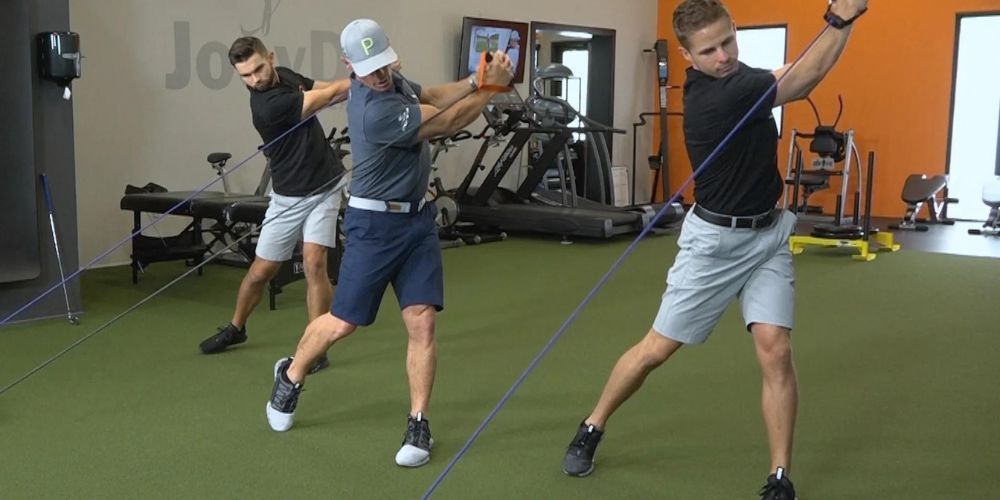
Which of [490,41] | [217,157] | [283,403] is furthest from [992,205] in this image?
[283,403]

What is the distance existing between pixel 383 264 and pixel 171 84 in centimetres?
489

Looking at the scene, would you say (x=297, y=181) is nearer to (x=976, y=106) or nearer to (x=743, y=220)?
(x=743, y=220)

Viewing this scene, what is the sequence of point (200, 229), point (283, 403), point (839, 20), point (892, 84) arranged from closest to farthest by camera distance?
point (839, 20) → point (283, 403) → point (200, 229) → point (892, 84)

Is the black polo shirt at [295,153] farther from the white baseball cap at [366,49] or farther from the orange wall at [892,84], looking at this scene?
the orange wall at [892,84]

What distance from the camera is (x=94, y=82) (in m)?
6.78

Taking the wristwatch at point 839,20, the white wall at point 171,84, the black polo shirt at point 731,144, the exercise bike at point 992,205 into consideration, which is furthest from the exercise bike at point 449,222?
the wristwatch at point 839,20

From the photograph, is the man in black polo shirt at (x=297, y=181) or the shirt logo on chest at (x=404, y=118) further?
the man in black polo shirt at (x=297, y=181)

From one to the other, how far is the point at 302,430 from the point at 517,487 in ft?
2.97

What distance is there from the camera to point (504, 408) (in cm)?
362

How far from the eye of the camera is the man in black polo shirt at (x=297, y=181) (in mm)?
3871

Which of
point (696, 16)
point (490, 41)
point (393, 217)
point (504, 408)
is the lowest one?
point (504, 408)

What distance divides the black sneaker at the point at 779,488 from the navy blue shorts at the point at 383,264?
1.15 m

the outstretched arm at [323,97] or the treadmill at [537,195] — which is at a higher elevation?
the outstretched arm at [323,97]

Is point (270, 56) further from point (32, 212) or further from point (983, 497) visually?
point (983, 497)
